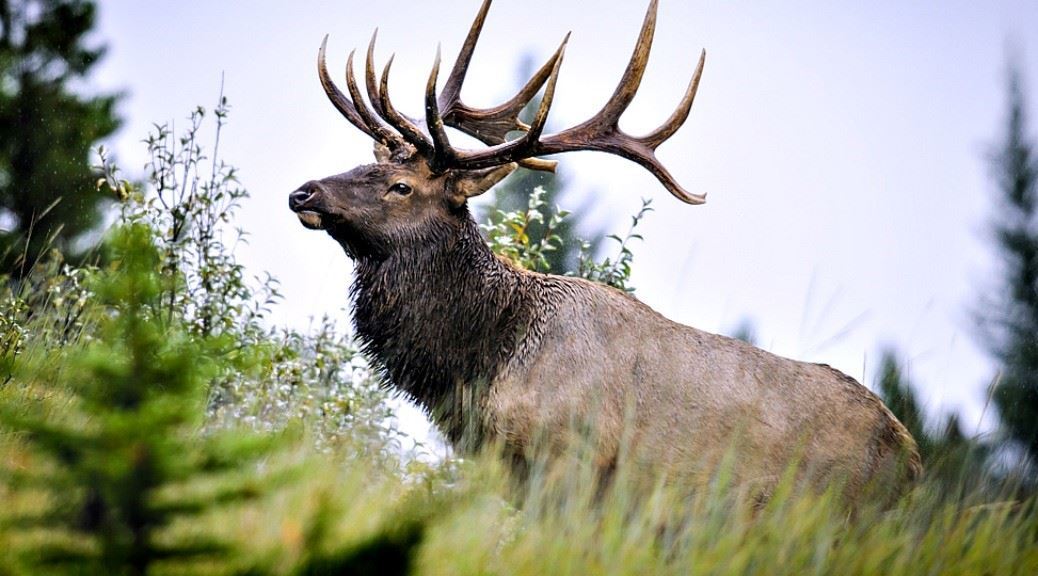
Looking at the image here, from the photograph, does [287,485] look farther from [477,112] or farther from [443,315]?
[477,112]

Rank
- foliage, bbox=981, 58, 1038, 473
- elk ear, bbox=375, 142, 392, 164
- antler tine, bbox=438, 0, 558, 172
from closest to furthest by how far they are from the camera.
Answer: elk ear, bbox=375, 142, 392, 164 → antler tine, bbox=438, 0, 558, 172 → foliage, bbox=981, 58, 1038, 473

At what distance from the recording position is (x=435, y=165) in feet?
19.8

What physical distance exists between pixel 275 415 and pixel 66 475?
8.43 feet

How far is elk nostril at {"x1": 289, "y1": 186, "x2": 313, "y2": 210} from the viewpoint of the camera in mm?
5652

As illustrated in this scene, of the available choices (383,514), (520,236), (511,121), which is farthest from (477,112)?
(383,514)

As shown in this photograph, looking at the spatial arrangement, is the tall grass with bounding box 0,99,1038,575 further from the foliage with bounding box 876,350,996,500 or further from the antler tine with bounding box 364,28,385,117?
the antler tine with bounding box 364,28,385,117

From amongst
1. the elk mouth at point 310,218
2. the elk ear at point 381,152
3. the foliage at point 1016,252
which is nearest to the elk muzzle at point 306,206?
the elk mouth at point 310,218

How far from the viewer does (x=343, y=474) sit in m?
3.51

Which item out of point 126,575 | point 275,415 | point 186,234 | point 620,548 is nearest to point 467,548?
point 620,548

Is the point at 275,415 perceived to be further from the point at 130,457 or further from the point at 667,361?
the point at 130,457

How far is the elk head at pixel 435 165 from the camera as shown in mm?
5766

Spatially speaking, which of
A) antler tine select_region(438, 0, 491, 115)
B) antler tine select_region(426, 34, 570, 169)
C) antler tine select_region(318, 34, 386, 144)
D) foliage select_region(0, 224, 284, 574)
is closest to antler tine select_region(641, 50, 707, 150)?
antler tine select_region(426, 34, 570, 169)

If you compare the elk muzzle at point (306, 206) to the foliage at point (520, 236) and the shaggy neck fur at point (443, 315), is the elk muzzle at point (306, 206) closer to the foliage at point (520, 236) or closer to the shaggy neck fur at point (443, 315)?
the shaggy neck fur at point (443, 315)

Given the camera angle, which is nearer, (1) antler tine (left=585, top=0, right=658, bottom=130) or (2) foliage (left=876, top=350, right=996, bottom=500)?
(2) foliage (left=876, top=350, right=996, bottom=500)
